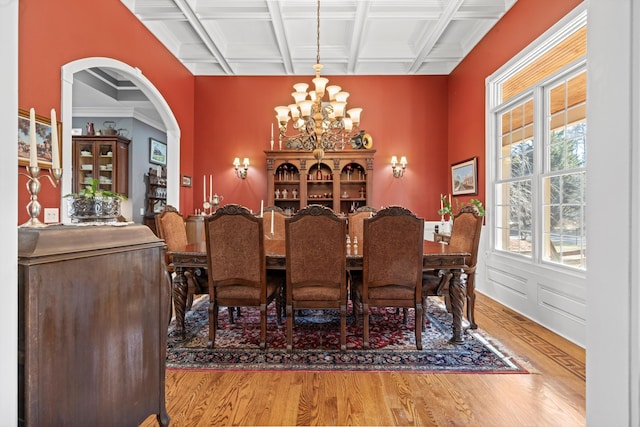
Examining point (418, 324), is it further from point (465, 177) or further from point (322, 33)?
point (322, 33)

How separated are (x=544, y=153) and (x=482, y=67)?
1.89m

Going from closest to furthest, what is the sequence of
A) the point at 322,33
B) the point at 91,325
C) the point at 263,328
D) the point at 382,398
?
the point at 91,325 < the point at 382,398 < the point at 263,328 < the point at 322,33

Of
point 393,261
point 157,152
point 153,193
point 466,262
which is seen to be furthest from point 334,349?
point 157,152

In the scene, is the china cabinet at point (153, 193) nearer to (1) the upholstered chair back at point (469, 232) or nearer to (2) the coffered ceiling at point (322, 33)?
(2) the coffered ceiling at point (322, 33)

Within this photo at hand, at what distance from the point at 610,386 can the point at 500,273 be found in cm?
337

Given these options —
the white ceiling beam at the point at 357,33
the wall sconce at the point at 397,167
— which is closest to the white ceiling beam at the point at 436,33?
the white ceiling beam at the point at 357,33

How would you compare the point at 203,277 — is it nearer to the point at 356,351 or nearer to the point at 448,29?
the point at 356,351

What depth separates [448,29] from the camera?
184 inches

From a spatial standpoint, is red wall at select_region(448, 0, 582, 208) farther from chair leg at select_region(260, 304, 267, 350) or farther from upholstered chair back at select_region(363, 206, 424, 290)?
chair leg at select_region(260, 304, 267, 350)

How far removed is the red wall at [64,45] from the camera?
105 inches

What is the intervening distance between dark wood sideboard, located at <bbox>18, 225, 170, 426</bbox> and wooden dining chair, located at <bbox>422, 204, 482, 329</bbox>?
2.07m

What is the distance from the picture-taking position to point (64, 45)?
9.99ft

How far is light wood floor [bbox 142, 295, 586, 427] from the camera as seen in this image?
5.72 ft

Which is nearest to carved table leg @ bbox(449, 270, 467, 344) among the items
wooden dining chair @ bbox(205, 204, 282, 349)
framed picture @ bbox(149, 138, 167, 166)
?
wooden dining chair @ bbox(205, 204, 282, 349)
